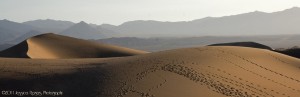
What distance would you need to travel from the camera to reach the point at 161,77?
20.9 metres

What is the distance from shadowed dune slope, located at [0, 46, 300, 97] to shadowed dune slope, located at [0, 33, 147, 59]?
16809mm

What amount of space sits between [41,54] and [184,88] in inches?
981

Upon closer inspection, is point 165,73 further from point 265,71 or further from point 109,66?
point 265,71

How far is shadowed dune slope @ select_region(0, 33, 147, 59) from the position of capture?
137 feet

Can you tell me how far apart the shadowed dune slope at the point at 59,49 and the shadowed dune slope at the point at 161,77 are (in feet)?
55.1

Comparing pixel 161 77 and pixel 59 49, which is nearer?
pixel 161 77

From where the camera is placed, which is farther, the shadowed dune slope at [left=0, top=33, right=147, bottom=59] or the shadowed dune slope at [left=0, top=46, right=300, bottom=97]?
the shadowed dune slope at [left=0, top=33, right=147, bottom=59]

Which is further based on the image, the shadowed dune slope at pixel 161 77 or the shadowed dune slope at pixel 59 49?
the shadowed dune slope at pixel 59 49

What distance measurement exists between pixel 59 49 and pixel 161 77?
2667 centimetres

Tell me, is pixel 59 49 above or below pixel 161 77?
above

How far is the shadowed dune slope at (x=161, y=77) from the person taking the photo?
1847 centimetres

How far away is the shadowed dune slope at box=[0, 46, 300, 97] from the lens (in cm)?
1847

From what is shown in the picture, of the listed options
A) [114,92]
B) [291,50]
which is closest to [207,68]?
[114,92]

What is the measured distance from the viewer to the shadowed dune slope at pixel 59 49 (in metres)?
41.7
